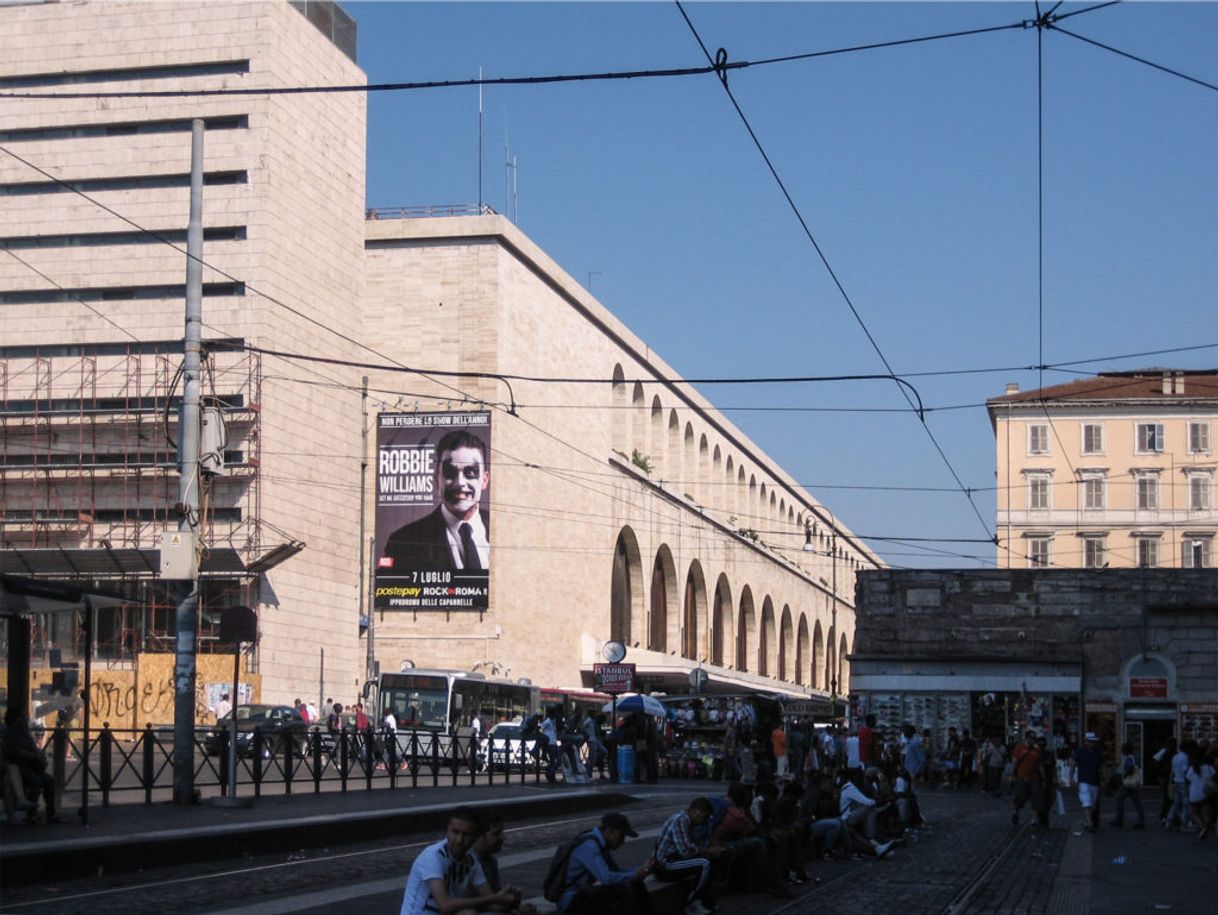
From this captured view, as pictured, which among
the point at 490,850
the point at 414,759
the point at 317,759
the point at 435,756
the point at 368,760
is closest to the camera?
the point at 490,850

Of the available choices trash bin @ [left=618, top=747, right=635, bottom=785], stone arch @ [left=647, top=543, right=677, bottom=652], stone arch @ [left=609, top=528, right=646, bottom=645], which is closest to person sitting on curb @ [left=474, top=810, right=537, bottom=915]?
trash bin @ [left=618, top=747, right=635, bottom=785]

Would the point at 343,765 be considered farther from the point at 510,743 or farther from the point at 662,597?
the point at 662,597

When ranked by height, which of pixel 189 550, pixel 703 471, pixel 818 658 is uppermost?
pixel 703 471

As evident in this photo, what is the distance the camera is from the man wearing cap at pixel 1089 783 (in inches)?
985

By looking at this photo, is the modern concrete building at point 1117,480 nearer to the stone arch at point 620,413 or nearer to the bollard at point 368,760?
the stone arch at point 620,413

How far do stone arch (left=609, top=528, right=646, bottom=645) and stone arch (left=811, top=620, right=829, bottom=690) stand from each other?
44267 mm

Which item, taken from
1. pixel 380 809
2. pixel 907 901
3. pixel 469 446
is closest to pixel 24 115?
pixel 469 446

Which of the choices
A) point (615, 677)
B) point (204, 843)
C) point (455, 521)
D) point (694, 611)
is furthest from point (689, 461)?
point (204, 843)

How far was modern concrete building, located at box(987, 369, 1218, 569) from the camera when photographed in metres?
80.0

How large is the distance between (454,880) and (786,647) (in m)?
96.8

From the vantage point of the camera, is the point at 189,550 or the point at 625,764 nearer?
the point at 189,550

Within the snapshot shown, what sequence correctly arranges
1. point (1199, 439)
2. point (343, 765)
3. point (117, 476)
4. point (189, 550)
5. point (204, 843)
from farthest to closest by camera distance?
point (1199, 439), point (117, 476), point (343, 765), point (189, 550), point (204, 843)

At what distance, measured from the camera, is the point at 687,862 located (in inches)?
512

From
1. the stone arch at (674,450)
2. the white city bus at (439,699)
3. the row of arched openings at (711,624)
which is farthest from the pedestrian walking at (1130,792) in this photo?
the stone arch at (674,450)
